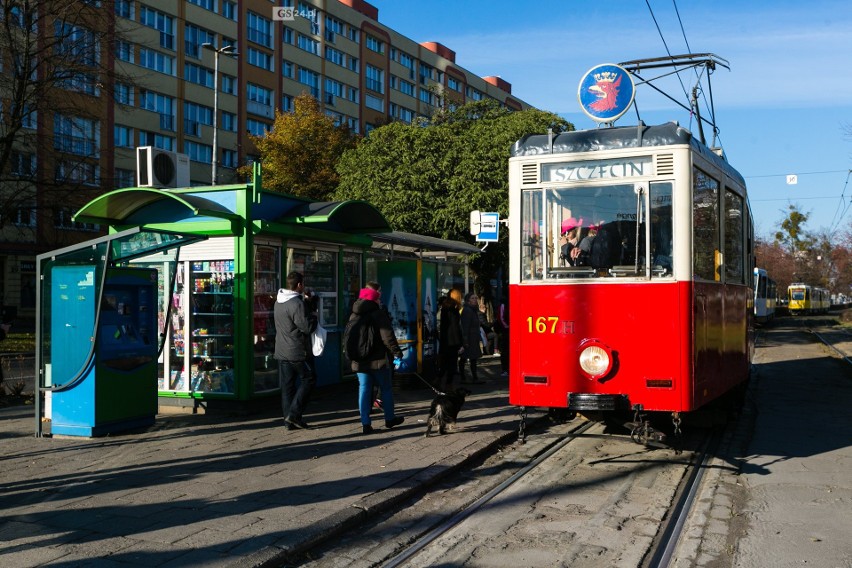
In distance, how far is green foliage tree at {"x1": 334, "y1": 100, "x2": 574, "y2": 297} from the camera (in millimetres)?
25047

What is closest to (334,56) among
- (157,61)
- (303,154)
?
(157,61)

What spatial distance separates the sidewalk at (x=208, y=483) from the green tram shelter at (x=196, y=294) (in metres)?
0.53

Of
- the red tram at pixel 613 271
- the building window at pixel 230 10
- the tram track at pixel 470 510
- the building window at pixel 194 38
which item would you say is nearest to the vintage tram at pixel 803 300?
the building window at pixel 230 10

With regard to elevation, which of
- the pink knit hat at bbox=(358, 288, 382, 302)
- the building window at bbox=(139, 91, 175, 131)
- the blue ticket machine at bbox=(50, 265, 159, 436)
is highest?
the building window at bbox=(139, 91, 175, 131)

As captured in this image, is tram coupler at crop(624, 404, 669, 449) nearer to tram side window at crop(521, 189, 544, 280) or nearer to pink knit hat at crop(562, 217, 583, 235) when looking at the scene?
tram side window at crop(521, 189, 544, 280)

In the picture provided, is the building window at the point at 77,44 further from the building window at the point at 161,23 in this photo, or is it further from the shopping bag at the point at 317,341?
the building window at the point at 161,23

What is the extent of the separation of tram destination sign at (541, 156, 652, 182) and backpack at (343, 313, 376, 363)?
2.79 m

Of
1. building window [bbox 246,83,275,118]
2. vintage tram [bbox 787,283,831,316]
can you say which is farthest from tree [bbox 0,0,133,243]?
vintage tram [bbox 787,283,831,316]

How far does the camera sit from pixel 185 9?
152 feet

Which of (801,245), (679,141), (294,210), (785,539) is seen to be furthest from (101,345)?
(801,245)

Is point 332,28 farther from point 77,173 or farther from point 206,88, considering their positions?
point 77,173

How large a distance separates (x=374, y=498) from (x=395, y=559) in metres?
1.28

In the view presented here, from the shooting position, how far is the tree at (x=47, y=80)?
20.0m

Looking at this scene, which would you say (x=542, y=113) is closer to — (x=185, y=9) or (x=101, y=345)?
(x=101, y=345)
